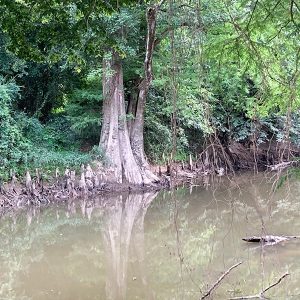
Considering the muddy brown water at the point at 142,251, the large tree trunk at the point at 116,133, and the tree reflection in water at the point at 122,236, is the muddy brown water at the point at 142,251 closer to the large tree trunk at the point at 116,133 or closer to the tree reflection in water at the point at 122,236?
the tree reflection in water at the point at 122,236

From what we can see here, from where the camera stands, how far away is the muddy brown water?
237 inches

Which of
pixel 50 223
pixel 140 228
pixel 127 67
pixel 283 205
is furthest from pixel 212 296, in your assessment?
pixel 127 67

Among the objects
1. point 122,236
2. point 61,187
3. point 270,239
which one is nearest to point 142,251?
point 122,236

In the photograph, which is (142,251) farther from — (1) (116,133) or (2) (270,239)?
(1) (116,133)

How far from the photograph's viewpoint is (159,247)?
836 cm

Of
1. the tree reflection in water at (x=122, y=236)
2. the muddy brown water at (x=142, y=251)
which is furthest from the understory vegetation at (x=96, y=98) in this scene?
the tree reflection in water at (x=122, y=236)

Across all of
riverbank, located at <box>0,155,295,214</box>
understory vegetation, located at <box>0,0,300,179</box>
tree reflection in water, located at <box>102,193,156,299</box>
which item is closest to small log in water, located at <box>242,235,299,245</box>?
understory vegetation, located at <box>0,0,300,179</box>

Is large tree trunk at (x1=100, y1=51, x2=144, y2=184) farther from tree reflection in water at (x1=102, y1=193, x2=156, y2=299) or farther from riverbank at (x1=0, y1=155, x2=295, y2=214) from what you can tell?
tree reflection in water at (x1=102, y1=193, x2=156, y2=299)

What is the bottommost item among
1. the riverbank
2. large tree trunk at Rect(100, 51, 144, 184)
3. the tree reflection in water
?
the tree reflection in water

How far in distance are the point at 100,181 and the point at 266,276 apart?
26.1 ft

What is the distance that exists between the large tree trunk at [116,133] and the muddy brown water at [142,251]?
1424mm

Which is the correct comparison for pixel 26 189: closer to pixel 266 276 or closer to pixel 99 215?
pixel 99 215

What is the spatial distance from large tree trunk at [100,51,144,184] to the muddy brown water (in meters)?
1.42

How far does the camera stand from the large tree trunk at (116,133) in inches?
560
